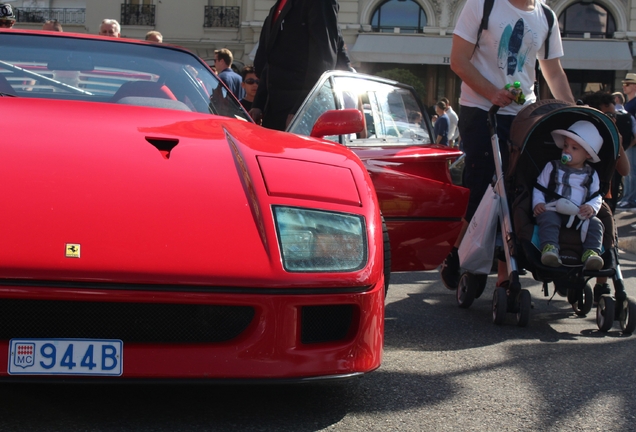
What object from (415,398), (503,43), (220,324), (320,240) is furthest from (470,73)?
(220,324)

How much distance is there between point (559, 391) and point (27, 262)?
184 cm

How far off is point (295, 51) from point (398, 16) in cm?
2470

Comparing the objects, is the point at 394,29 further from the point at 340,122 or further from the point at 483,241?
the point at 340,122

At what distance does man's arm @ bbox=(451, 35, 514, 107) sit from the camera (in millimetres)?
4859

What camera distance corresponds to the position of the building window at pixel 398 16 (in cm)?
2964

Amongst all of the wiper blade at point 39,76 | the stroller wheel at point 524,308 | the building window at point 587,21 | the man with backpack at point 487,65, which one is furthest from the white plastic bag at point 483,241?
the building window at point 587,21

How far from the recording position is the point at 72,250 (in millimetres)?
2350

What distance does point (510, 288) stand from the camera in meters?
4.38

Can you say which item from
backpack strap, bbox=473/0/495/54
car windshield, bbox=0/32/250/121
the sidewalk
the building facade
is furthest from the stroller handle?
the building facade

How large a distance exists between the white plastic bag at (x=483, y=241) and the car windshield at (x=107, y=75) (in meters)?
1.49

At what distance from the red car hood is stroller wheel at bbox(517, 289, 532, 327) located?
1.55 metres

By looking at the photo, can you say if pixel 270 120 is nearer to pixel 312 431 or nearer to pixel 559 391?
pixel 559 391

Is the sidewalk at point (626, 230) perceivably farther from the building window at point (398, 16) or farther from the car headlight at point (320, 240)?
the building window at point (398, 16)

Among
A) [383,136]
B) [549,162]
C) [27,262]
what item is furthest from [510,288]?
[27,262]
